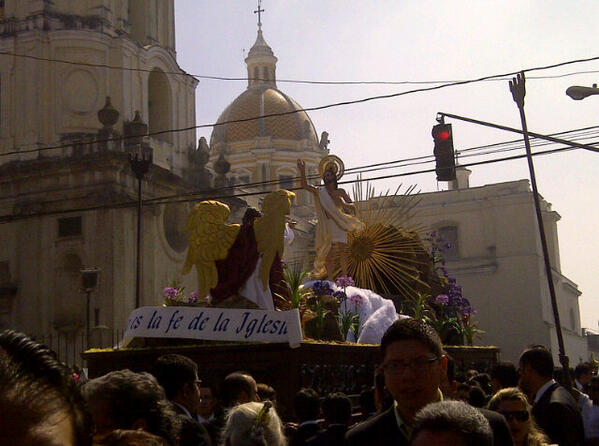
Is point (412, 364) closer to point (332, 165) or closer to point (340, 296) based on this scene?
point (340, 296)

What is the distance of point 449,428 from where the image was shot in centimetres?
257

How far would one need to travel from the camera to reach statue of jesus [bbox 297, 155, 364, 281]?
16500 millimetres

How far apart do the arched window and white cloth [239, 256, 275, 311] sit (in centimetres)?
2387

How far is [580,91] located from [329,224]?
16.6 ft

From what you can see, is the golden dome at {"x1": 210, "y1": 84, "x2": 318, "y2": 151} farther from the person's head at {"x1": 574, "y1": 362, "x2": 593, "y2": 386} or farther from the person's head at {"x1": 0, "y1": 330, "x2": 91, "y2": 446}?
the person's head at {"x1": 0, "y1": 330, "x2": 91, "y2": 446}

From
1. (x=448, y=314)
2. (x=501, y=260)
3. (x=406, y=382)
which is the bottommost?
(x=406, y=382)

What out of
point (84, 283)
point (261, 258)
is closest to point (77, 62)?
point (84, 283)

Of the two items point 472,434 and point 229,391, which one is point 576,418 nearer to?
point 229,391

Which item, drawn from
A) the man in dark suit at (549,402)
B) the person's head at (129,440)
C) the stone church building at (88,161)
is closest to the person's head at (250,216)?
the man in dark suit at (549,402)

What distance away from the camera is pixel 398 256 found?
17156mm

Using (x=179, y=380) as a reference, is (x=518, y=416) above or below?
below

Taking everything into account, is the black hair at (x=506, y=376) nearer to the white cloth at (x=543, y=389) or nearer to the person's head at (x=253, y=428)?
the white cloth at (x=543, y=389)

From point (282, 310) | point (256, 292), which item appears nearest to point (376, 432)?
point (282, 310)

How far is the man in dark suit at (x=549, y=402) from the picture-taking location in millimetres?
6043
